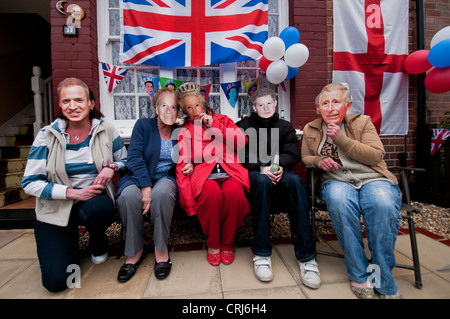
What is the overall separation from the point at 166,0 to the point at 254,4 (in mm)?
1133

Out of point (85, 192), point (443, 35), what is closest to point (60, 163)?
point (85, 192)

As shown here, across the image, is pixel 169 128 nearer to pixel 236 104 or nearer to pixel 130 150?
pixel 130 150

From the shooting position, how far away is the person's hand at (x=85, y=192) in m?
1.61

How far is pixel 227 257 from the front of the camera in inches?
73.3

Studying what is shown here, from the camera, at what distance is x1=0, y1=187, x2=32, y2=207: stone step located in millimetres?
2956

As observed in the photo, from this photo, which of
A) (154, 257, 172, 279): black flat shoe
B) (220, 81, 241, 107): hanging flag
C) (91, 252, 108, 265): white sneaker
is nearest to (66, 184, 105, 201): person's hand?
(91, 252, 108, 265): white sneaker

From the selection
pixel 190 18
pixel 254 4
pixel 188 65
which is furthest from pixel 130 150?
pixel 254 4

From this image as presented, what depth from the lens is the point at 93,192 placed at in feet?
5.54

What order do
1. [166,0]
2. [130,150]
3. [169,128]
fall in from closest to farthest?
1. [130,150]
2. [169,128]
3. [166,0]

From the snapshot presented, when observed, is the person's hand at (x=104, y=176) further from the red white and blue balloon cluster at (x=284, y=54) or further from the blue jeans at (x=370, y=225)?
the red white and blue balloon cluster at (x=284, y=54)

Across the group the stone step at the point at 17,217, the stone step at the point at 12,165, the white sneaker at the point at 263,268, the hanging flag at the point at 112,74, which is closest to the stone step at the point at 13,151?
the stone step at the point at 12,165

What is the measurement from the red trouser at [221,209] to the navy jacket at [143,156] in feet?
1.18

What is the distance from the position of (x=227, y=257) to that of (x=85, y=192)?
1213 millimetres
